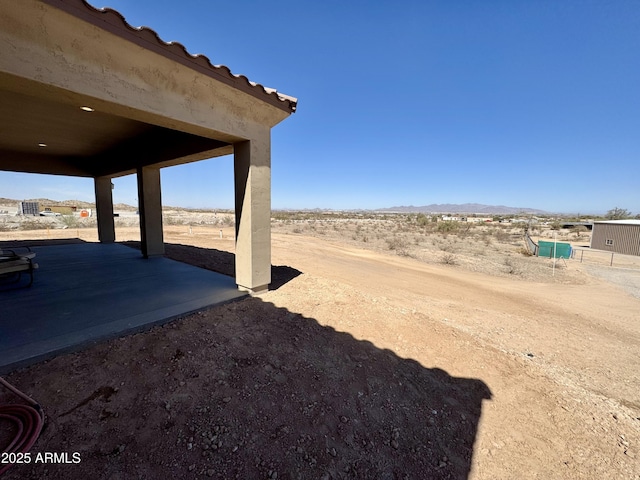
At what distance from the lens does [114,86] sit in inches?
121

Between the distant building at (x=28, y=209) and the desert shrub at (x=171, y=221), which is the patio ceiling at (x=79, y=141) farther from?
the distant building at (x=28, y=209)

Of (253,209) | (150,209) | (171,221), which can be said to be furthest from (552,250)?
(171,221)

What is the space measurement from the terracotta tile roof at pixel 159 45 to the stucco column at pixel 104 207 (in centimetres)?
944

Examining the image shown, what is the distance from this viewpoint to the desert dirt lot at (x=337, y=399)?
213 cm

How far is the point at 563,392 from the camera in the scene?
3295mm

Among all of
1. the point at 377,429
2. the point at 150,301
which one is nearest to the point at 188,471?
the point at 377,429

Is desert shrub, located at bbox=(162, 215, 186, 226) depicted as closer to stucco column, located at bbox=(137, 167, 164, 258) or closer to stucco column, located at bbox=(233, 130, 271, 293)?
stucco column, located at bbox=(137, 167, 164, 258)

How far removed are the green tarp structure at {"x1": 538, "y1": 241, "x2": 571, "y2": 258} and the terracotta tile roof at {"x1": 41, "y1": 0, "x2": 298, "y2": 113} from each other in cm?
1692

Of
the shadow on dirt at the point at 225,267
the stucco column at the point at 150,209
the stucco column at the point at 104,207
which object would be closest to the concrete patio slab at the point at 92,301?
the shadow on dirt at the point at 225,267

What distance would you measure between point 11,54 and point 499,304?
367 inches

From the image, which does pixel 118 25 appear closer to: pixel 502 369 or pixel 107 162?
pixel 502 369

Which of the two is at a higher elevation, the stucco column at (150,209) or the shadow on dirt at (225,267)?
the stucco column at (150,209)

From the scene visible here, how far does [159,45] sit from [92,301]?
13.0ft

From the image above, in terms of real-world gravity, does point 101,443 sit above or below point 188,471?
above
